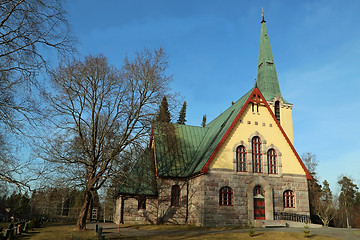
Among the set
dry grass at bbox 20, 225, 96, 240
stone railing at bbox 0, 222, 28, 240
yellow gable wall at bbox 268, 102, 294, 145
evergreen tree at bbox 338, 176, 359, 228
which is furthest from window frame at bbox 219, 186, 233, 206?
evergreen tree at bbox 338, 176, 359, 228

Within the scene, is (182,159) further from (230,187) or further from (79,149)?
(79,149)

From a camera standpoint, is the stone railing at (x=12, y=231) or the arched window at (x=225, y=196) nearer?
the stone railing at (x=12, y=231)

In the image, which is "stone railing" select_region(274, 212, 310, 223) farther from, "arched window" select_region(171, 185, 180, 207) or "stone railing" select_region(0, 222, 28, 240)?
"stone railing" select_region(0, 222, 28, 240)

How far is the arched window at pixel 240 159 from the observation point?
82.7 ft

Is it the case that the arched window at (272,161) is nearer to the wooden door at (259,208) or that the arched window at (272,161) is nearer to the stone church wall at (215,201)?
the stone church wall at (215,201)

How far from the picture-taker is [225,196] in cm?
2439

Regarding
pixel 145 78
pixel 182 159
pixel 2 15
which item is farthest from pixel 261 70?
pixel 2 15

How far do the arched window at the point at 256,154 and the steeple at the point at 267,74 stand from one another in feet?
48.7

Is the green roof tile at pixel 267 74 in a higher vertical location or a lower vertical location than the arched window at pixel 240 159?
higher

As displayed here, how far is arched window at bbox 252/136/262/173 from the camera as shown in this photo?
25750mm

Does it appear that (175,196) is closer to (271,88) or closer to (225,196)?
(225,196)

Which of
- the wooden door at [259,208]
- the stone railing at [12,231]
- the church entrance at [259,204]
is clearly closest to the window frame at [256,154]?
→ the church entrance at [259,204]

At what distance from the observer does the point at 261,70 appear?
42031 millimetres

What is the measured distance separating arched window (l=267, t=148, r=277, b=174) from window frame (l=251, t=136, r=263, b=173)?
38.4 inches
